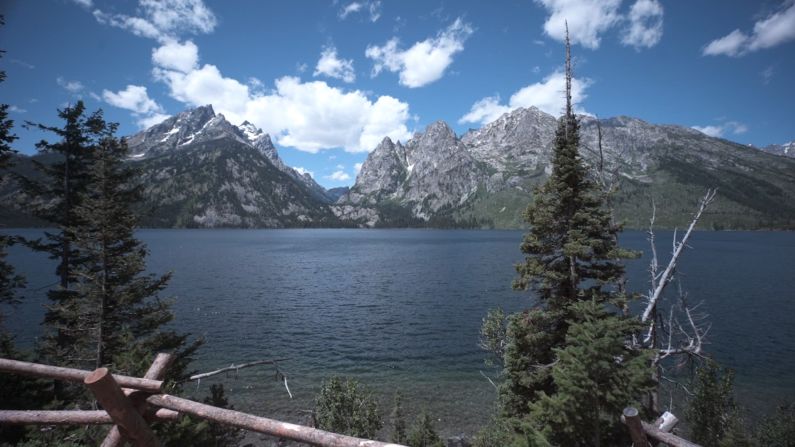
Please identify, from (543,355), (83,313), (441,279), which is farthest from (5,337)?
(441,279)

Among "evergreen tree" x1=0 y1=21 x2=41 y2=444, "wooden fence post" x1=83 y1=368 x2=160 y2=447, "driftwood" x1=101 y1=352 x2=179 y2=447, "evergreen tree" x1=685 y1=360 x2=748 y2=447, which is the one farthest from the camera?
"evergreen tree" x1=685 y1=360 x2=748 y2=447

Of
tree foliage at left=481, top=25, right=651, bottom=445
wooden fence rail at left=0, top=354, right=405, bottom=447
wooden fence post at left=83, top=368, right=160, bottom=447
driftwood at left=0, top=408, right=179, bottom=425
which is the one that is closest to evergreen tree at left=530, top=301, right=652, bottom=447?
tree foliage at left=481, top=25, right=651, bottom=445

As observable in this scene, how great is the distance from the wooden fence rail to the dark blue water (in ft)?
56.7

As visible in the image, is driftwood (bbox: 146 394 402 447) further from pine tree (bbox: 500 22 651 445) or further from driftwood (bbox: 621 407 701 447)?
pine tree (bbox: 500 22 651 445)

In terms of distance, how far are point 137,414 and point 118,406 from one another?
0.42 m

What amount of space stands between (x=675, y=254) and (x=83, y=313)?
92.2 feet

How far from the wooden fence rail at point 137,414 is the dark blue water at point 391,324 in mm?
17274

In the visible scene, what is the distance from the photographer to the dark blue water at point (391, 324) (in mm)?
34562

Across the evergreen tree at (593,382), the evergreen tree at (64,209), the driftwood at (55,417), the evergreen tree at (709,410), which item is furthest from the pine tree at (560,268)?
the evergreen tree at (64,209)

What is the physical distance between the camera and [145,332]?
2123 cm

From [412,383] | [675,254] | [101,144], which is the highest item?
[101,144]

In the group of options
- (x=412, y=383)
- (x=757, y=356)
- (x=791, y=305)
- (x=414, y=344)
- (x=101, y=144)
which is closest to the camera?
(x=101, y=144)

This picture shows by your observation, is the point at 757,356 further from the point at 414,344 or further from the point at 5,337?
the point at 5,337

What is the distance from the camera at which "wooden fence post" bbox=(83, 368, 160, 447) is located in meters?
5.03
